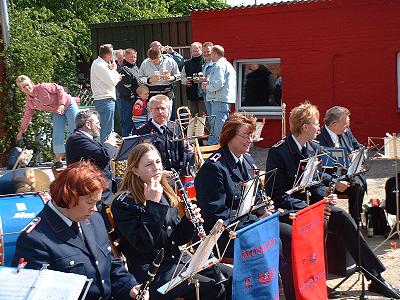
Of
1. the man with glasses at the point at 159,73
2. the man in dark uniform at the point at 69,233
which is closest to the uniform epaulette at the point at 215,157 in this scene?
the man in dark uniform at the point at 69,233

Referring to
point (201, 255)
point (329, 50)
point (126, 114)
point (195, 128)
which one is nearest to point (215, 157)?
point (201, 255)

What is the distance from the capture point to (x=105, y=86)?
11891 mm

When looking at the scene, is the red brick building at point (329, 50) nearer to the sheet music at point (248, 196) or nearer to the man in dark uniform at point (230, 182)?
the man in dark uniform at point (230, 182)

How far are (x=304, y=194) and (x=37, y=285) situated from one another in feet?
12.2

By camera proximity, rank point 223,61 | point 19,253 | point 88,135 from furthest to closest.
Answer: point 223,61
point 88,135
point 19,253

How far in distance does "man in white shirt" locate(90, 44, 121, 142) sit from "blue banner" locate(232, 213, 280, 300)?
7014 mm

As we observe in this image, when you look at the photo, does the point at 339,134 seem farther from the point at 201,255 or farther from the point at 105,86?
the point at 105,86

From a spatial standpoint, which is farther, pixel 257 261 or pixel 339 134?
pixel 339 134

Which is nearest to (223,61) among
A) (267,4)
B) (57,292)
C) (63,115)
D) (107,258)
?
(63,115)

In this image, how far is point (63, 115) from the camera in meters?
11.1

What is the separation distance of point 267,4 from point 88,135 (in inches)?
357

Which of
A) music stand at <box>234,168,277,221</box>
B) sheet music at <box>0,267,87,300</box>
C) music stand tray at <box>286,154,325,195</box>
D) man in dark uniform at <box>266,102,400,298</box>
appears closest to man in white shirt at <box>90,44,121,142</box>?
man in dark uniform at <box>266,102,400,298</box>

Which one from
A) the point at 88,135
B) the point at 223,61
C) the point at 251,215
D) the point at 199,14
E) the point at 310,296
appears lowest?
the point at 310,296

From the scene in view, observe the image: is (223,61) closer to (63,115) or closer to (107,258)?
(63,115)
